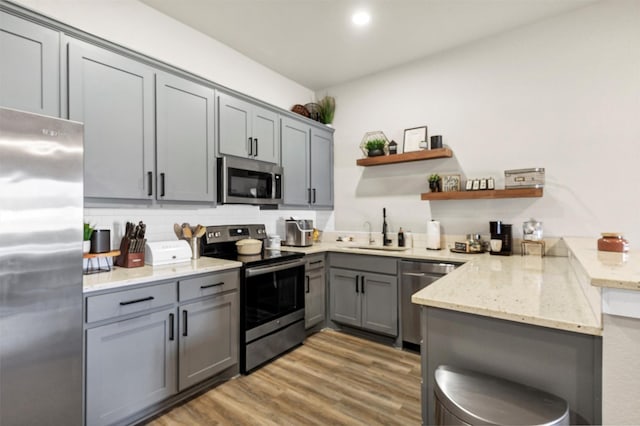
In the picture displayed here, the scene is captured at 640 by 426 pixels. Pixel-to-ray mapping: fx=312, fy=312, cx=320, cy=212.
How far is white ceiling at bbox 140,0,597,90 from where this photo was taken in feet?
8.46

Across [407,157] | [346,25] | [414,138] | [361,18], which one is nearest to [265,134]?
[346,25]

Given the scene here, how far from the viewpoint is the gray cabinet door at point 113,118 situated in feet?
6.34

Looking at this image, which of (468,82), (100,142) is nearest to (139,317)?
(100,142)

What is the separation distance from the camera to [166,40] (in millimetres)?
2699

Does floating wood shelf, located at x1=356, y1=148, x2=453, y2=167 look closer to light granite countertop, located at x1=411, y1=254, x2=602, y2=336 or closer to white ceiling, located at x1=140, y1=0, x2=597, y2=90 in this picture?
white ceiling, located at x1=140, y1=0, x2=597, y2=90

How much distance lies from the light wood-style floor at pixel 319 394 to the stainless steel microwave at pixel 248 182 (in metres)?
1.48

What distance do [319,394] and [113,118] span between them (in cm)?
236

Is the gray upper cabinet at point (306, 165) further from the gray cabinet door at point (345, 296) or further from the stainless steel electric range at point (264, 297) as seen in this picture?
the gray cabinet door at point (345, 296)

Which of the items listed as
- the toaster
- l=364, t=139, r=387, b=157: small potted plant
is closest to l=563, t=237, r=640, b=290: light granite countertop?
l=364, t=139, r=387, b=157: small potted plant

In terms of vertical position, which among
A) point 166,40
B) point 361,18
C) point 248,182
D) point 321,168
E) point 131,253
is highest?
point 361,18

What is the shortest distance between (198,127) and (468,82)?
268cm

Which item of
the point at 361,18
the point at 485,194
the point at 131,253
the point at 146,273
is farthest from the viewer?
the point at 485,194

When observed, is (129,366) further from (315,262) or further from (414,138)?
(414,138)

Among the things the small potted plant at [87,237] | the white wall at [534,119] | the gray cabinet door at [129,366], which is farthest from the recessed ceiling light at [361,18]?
the gray cabinet door at [129,366]
